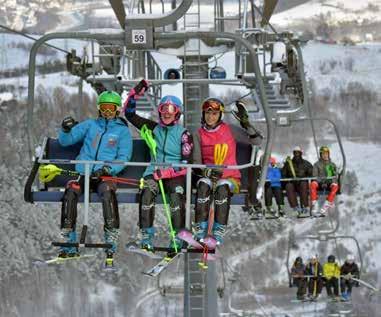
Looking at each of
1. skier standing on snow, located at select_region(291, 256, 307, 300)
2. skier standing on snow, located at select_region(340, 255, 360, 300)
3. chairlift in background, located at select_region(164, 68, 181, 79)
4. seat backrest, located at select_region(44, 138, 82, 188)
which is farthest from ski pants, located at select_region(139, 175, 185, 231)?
skier standing on snow, located at select_region(340, 255, 360, 300)

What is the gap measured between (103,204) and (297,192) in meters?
5.39

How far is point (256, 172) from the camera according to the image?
905cm

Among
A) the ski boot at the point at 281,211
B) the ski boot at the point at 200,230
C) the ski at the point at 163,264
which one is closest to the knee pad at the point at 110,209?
the ski at the point at 163,264

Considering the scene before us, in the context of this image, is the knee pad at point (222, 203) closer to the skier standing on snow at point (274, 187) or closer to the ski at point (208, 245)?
the ski at point (208, 245)

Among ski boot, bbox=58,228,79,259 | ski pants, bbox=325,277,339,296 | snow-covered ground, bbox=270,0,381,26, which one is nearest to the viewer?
ski boot, bbox=58,228,79,259

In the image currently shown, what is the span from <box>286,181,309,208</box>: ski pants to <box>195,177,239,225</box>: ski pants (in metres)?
4.98

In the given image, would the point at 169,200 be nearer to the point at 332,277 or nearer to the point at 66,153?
the point at 66,153

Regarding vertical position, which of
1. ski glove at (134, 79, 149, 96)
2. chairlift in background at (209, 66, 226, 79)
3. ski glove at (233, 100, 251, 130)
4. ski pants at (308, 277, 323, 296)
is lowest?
ski pants at (308, 277, 323, 296)

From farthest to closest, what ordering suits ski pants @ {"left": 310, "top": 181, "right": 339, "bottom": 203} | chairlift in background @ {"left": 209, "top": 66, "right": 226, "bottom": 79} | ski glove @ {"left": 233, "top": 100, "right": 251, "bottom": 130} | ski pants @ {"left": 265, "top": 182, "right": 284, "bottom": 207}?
ski pants @ {"left": 265, "top": 182, "right": 284, "bottom": 207}
ski pants @ {"left": 310, "top": 181, "right": 339, "bottom": 203}
chairlift in background @ {"left": 209, "top": 66, "right": 226, "bottom": 79}
ski glove @ {"left": 233, "top": 100, "right": 251, "bottom": 130}

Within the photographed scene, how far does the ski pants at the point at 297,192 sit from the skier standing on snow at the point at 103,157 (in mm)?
4895

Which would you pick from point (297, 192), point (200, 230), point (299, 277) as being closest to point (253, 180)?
point (200, 230)

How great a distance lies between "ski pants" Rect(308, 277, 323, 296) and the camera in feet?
55.1

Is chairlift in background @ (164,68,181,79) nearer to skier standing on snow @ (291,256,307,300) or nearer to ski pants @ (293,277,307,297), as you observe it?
skier standing on snow @ (291,256,307,300)

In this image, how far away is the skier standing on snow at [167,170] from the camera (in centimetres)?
875
